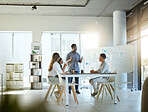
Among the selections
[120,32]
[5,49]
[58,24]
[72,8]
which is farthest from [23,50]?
[120,32]

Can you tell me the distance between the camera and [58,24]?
32.2ft

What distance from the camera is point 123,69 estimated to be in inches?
323

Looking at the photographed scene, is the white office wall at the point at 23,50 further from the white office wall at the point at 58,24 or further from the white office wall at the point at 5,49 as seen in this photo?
the white office wall at the point at 58,24

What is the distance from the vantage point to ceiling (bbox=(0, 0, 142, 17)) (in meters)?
7.93

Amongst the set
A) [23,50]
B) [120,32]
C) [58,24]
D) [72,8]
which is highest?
[72,8]

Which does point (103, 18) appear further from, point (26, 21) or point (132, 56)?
point (26, 21)

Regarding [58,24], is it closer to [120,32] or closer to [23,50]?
[23,50]

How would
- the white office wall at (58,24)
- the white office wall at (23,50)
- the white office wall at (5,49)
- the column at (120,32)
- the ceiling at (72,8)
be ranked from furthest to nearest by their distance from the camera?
the white office wall at (23,50)
the white office wall at (5,49)
the white office wall at (58,24)
the column at (120,32)
the ceiling at (72,8)

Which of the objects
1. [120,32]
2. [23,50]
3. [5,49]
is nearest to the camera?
[120,32]

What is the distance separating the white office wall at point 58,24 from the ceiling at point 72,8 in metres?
0.28

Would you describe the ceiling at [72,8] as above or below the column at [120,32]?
above

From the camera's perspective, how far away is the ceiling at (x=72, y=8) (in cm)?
793

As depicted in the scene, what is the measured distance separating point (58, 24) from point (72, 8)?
1341mm

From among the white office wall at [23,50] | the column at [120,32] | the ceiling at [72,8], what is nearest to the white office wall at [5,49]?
the white office wall at [23,50]
